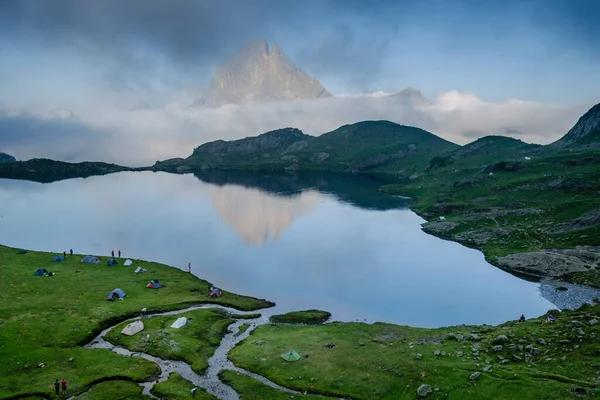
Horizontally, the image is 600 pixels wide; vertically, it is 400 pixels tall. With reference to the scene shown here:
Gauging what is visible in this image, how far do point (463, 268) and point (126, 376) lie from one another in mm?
98084

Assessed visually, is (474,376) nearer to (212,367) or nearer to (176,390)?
(212,367)

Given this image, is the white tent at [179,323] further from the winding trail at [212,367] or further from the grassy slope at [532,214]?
the grassy slope at [532,214]

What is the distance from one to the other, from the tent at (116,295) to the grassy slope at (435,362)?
33.0 metres

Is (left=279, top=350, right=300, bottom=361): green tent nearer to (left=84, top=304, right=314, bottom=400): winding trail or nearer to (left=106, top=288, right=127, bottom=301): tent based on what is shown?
(left=84, top=304, right=314, bottom=400): winding trail

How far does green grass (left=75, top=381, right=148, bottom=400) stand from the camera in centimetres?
5075

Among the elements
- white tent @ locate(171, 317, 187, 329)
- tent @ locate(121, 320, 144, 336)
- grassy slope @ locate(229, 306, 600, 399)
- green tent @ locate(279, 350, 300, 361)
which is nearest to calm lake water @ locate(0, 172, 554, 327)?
grassy slope @ locate(229, 306, 600, 399)

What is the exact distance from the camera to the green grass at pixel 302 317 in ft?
274

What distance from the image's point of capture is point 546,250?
410 feet

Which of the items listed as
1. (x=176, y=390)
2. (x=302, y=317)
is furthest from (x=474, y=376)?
(x=302, y=317)

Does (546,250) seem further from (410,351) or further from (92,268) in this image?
(92,268)

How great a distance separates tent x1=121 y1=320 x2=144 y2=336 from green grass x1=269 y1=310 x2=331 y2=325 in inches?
967

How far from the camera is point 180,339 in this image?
68438 millimetres

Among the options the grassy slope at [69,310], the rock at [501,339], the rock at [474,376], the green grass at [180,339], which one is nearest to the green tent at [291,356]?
the green grass at [180,339]

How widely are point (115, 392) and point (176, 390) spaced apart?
285 inches
